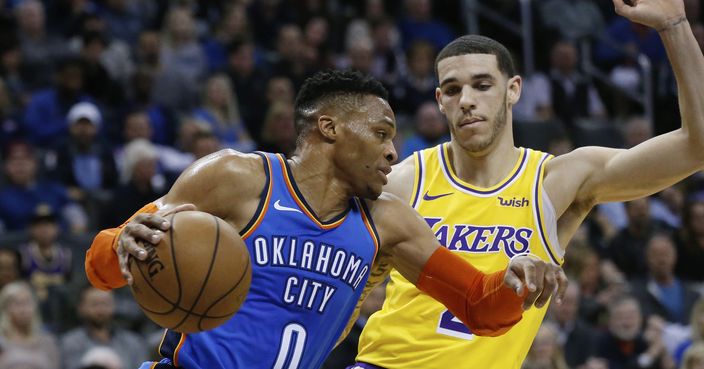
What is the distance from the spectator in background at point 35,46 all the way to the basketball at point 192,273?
8.19 metres

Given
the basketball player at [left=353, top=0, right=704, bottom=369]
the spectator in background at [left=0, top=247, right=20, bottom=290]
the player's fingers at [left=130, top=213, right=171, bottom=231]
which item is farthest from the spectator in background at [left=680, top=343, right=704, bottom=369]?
the player's fingers at [left=130, top=213, right=171, bottom=231]

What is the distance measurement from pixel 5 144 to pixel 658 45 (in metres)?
8.35

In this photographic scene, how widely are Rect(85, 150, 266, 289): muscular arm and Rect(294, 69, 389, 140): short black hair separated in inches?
16.5

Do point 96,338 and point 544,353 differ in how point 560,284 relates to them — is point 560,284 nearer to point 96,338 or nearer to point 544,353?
point 544,353

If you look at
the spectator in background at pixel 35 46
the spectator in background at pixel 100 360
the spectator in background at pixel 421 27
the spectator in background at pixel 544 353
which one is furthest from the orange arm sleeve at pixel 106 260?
the spectator in background at pixel 421 27

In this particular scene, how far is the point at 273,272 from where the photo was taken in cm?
440

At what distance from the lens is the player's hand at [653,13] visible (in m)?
4.76

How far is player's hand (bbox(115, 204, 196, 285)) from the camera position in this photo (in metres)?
3.95

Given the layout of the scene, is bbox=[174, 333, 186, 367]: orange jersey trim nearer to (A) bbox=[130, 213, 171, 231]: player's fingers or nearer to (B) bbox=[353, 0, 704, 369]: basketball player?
(A) bbox=[130, 213, 171, 231]: player's fingers

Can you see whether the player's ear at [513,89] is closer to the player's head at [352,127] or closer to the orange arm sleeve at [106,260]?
the player's head at [352,127]

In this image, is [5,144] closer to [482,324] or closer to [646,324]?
[646,324]

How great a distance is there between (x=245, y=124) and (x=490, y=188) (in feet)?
23.4

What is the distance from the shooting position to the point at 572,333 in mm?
10031

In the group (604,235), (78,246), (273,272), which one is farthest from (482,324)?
(604,235)
